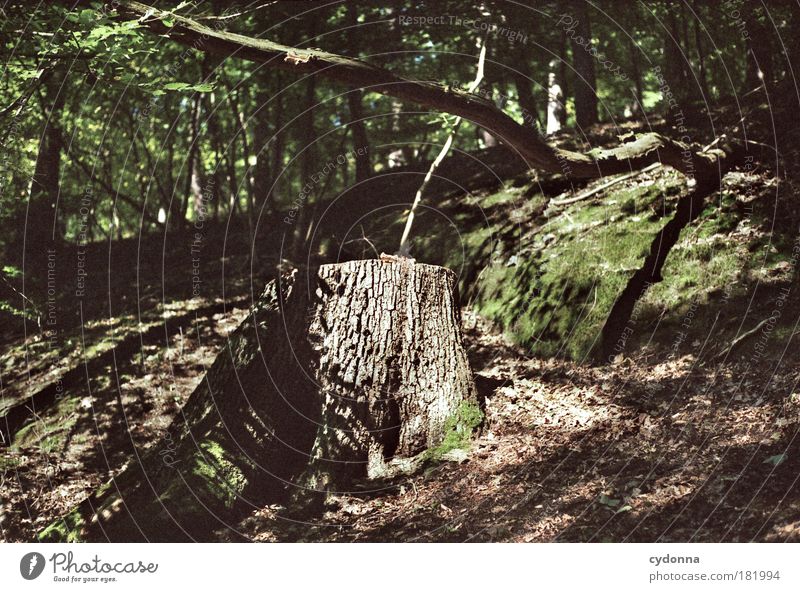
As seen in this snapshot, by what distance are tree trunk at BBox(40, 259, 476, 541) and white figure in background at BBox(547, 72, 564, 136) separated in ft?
19.4

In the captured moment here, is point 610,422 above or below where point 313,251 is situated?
below

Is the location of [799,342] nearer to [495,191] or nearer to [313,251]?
[495,191]

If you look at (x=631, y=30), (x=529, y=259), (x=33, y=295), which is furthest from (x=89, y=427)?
(x=631, y=30)

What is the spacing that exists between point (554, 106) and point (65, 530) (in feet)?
31.2

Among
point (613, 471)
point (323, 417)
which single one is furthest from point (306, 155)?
→ point (613, 471)

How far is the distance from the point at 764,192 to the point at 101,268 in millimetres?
9300

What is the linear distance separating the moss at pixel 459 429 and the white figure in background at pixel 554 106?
6.32 metres

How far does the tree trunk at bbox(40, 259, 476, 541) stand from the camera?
6035 mm

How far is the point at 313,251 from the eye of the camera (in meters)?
9.70

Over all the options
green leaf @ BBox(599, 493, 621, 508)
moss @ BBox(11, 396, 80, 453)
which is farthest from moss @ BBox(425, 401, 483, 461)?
moss @ BBox(11, 396, 80, 453)

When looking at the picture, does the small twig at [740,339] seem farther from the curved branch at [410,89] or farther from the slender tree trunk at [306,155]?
the slender tree trunk at [306,155]

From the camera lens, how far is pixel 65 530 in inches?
239

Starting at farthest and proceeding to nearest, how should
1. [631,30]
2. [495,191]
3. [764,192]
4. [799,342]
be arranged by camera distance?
[631,30] → [495,191] → [764,192] → [799,342]

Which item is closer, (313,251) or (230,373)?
(230,373)
